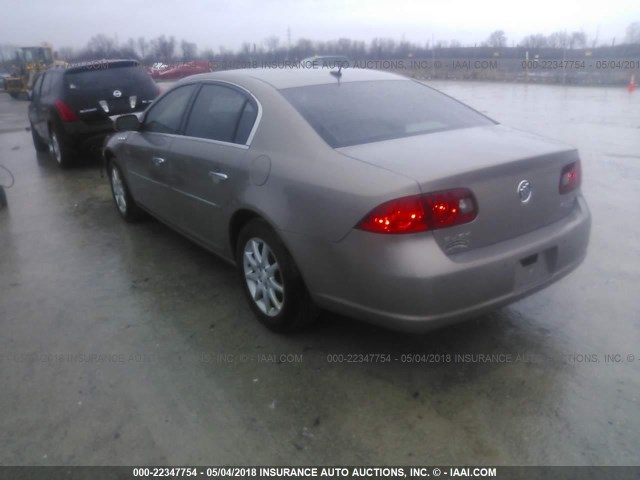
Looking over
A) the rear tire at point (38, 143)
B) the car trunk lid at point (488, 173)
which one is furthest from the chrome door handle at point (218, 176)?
the rear tire at point (38, 143)

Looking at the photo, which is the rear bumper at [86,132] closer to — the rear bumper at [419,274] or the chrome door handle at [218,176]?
the chrome door handle at [218,176]

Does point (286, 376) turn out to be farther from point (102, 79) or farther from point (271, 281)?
point (102, 79)

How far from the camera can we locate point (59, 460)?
8.19ft

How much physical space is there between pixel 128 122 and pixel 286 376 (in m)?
3.04

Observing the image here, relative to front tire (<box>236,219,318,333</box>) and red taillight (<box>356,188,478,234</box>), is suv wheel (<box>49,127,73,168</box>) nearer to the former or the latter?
front tire (<box>236,219,318,333</box>)

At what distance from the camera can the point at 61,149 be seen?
9008mm

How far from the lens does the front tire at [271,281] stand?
319cm

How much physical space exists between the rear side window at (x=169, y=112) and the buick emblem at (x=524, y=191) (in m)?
2.71

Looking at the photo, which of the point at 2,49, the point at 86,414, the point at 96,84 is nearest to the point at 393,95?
the point at 86,414

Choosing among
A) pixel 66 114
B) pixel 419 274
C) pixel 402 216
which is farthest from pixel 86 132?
pixel 419 274

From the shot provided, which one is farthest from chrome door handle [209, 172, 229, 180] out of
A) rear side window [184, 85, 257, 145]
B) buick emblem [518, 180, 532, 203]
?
buick emblem [518, 180, 532, 203]

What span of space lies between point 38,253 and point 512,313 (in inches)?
162

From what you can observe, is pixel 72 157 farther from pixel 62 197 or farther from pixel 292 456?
pixel 292 456

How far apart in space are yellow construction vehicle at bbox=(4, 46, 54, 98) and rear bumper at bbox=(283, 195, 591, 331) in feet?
95.7
